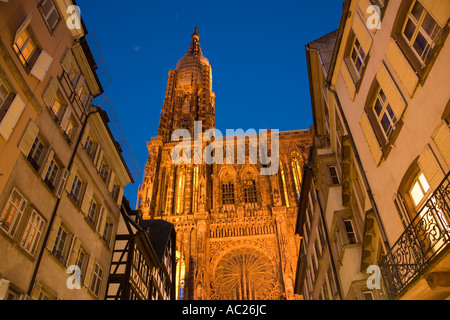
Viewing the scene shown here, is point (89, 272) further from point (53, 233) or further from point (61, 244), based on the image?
point (53, 233)

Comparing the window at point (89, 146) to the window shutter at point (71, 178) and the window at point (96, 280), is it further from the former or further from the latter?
the window at point (96, 280)

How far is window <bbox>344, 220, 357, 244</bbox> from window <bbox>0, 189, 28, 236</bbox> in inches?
409

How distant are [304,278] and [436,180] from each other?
1969 cm

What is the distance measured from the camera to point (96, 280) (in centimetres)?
1404

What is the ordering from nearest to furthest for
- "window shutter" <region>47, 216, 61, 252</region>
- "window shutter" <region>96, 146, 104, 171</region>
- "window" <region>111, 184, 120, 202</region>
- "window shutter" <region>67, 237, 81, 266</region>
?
"window shutter" <region>47, 216, 61, 252</region> < "window shutter" <region>67, 237, 81, 266</region> < "window shutter" <region>96, 146, 104, 171</region> < "window" <region>111, 184, 120, 202</region>

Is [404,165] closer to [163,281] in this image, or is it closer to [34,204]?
[34,204]

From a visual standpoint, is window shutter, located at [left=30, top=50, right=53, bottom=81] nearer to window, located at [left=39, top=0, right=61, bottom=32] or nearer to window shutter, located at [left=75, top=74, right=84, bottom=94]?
Result: window, located at [left=39, top=0, right=61, bottom=32]

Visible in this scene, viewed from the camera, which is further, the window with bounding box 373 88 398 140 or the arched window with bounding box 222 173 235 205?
the arched window with bounding box 222 173 235 205

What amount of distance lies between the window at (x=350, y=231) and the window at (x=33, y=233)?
9960 millimetres

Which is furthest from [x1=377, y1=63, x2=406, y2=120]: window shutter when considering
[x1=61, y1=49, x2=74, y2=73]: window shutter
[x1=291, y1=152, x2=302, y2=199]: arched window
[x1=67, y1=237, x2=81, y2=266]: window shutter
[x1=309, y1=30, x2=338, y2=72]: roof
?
[x1=291, y1=152, x2=302, y2=199]: arched window

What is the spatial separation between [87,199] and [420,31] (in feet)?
37.5

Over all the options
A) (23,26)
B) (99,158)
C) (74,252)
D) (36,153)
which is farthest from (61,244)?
(23,26)

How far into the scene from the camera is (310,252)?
21.8 m

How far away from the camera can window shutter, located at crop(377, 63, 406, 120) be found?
8.74m
